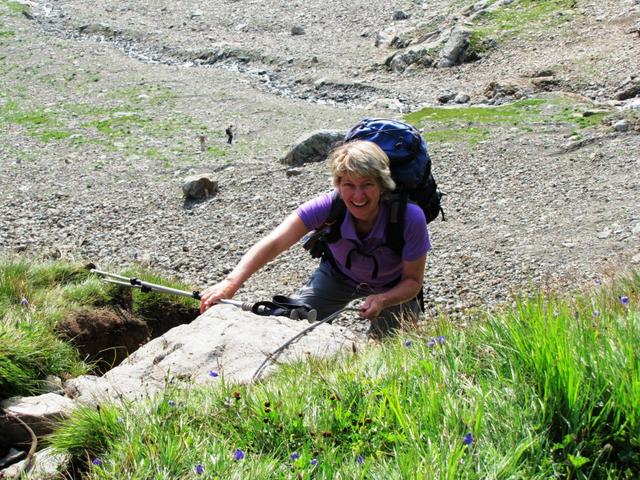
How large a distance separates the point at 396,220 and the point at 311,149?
537 inches

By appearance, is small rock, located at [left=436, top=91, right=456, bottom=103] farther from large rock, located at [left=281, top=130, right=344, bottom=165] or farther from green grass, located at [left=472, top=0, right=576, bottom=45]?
large rock, located at [left=281, top=130, right=344, bottom=165]

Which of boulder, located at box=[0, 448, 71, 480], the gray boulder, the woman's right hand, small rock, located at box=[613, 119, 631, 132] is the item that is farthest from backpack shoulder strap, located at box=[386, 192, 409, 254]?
the gray boulder

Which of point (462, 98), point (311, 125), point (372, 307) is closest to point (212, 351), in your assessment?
point (372, 307)

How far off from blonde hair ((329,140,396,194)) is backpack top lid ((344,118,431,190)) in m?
0.34

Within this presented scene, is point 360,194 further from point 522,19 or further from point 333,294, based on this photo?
point 522,19

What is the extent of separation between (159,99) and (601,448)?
94.3ft

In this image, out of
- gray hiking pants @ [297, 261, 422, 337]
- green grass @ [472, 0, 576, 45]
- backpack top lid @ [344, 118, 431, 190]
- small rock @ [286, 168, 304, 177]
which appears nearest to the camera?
backpack top lid @ [344, 118, 431, 190]

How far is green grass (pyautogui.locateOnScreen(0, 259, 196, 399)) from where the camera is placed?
6.88 metres

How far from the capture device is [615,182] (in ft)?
48.6

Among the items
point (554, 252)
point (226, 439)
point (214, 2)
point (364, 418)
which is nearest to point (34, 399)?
point (226, 439)

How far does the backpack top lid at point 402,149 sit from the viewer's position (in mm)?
7199

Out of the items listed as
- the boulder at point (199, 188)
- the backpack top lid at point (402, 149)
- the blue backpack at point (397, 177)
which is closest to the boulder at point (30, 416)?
the blue backpack at point (397, 177)

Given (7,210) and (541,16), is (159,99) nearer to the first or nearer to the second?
(7,210)

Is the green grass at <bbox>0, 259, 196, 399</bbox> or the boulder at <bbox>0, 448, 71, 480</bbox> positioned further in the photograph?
the green grass at <bbox>0, 259, 196, 399</bbox>
